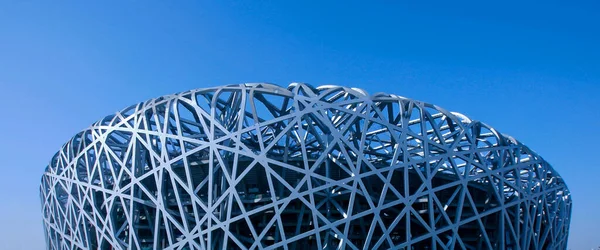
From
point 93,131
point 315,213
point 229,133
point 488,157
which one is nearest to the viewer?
point 315,213

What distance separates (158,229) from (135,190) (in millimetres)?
2971

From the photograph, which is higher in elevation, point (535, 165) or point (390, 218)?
point (535, 165)

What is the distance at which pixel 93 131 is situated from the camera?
30.1 m

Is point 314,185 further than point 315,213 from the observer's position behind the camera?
Yes

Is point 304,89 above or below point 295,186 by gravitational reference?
above

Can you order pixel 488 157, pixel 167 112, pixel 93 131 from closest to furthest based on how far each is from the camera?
pixel 167 112, pixel 93 131, pixel 488 157

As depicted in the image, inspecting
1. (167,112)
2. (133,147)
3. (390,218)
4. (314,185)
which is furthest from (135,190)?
(390,218)

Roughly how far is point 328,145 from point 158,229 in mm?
9815

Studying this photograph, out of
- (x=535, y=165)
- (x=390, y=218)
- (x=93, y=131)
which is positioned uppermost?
(x=93, y=131)

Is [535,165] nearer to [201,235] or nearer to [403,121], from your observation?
[403,121]

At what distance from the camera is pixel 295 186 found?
24.9 meters

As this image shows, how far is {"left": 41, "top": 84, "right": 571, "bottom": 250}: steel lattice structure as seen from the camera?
2419 centimetres

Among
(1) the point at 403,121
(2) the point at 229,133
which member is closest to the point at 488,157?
(1) the point at 403,121

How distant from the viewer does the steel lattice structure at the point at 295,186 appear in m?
24.2
